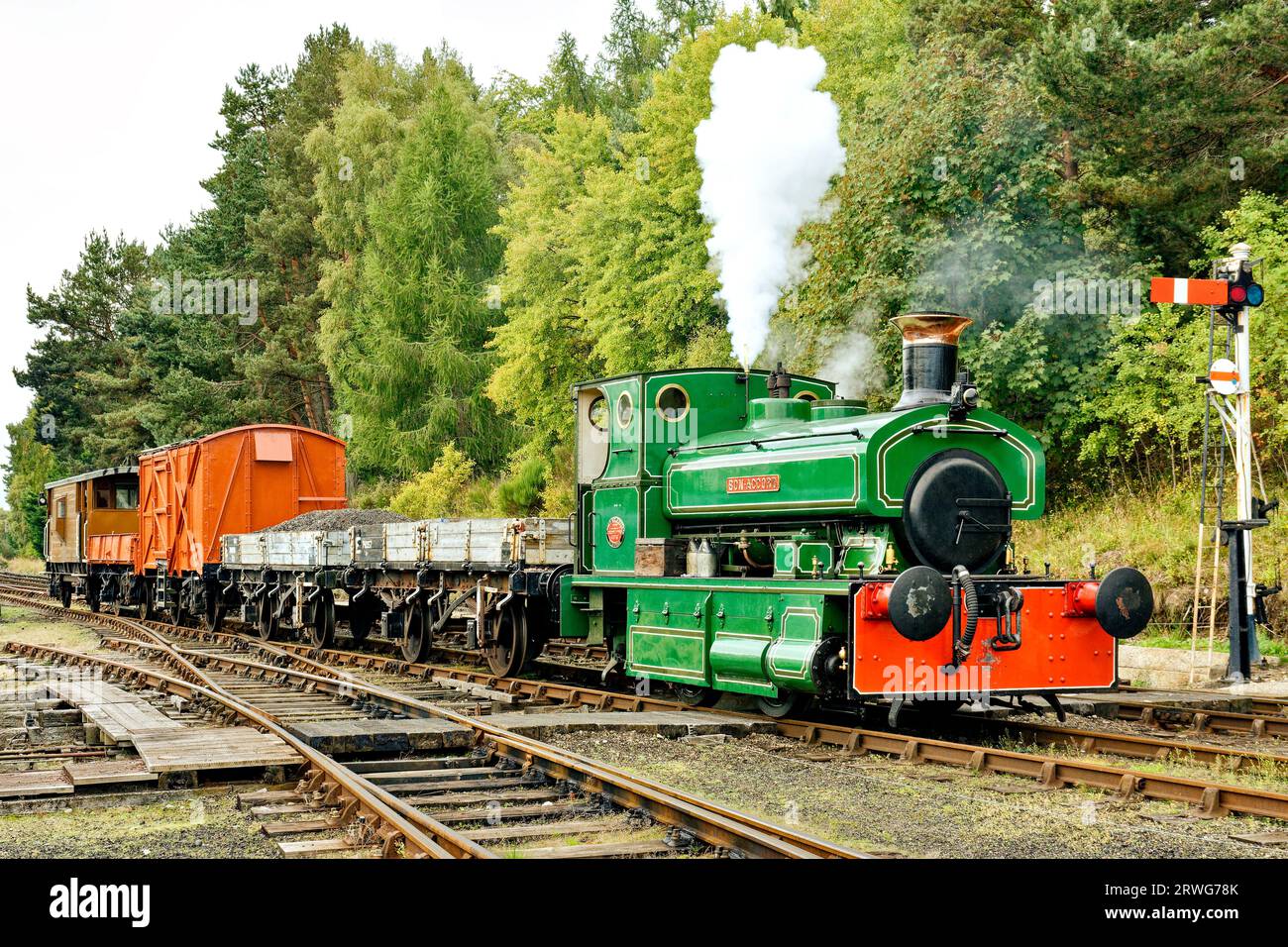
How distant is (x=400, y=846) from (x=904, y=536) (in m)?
4.68

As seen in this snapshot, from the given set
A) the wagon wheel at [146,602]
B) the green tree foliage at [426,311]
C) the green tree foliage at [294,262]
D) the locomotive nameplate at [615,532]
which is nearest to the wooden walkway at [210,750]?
the locomotive nameplate at [615,532]

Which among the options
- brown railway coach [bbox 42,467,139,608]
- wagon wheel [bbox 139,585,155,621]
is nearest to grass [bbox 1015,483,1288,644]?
wagon wheel [bbox 139,585,155,621]

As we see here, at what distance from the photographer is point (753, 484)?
10.2 meters

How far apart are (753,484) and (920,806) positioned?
11.7 feet

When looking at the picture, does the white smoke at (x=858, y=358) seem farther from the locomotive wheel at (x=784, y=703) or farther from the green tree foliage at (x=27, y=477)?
the green tree foliage at (x=27, y=477)

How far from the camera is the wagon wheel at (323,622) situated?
60.7 feet

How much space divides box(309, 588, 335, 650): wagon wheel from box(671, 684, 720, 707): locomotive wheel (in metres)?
8.41

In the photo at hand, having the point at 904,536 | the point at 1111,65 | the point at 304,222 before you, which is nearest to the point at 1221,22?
the point at 1111,65

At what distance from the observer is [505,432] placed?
126 ft

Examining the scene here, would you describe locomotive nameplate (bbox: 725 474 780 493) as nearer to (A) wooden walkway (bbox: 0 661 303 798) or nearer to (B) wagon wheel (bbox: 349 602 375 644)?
(A) wooden walkway (bbox: 0 661 303 798)

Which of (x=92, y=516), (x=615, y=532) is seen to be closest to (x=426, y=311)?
(x=92, y=516)

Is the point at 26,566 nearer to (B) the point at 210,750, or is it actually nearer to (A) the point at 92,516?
(A) the point at 92,516

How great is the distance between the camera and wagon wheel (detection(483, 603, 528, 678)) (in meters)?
13.7

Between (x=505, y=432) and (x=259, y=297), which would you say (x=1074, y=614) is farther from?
(x=259, y=297)
